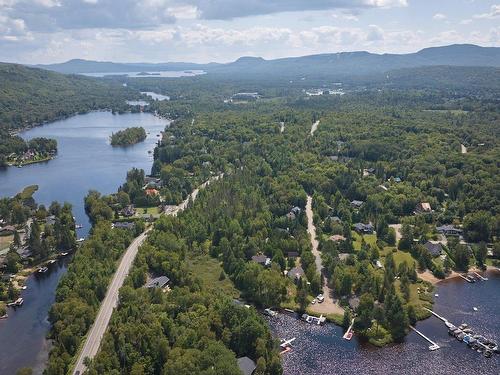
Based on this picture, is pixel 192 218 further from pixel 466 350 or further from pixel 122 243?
pixel 466 350

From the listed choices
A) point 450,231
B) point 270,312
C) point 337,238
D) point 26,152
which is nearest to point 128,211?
point 337,238

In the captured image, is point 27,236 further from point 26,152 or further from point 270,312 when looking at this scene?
point 26,152

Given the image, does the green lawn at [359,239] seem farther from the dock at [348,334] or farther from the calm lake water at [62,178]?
the calm lake water at [62,178]

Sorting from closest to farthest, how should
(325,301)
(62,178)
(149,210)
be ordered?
1. (325,301)
2. (149,210)
3. (62,178)

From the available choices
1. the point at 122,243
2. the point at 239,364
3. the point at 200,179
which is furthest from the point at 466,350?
the point at 200,179

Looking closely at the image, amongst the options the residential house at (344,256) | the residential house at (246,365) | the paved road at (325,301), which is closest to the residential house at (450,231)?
the residential house at (344,256)

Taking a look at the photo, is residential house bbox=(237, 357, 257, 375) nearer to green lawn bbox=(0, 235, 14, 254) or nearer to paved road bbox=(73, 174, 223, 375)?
paved road bbox=(73, 174, 223, 375)
